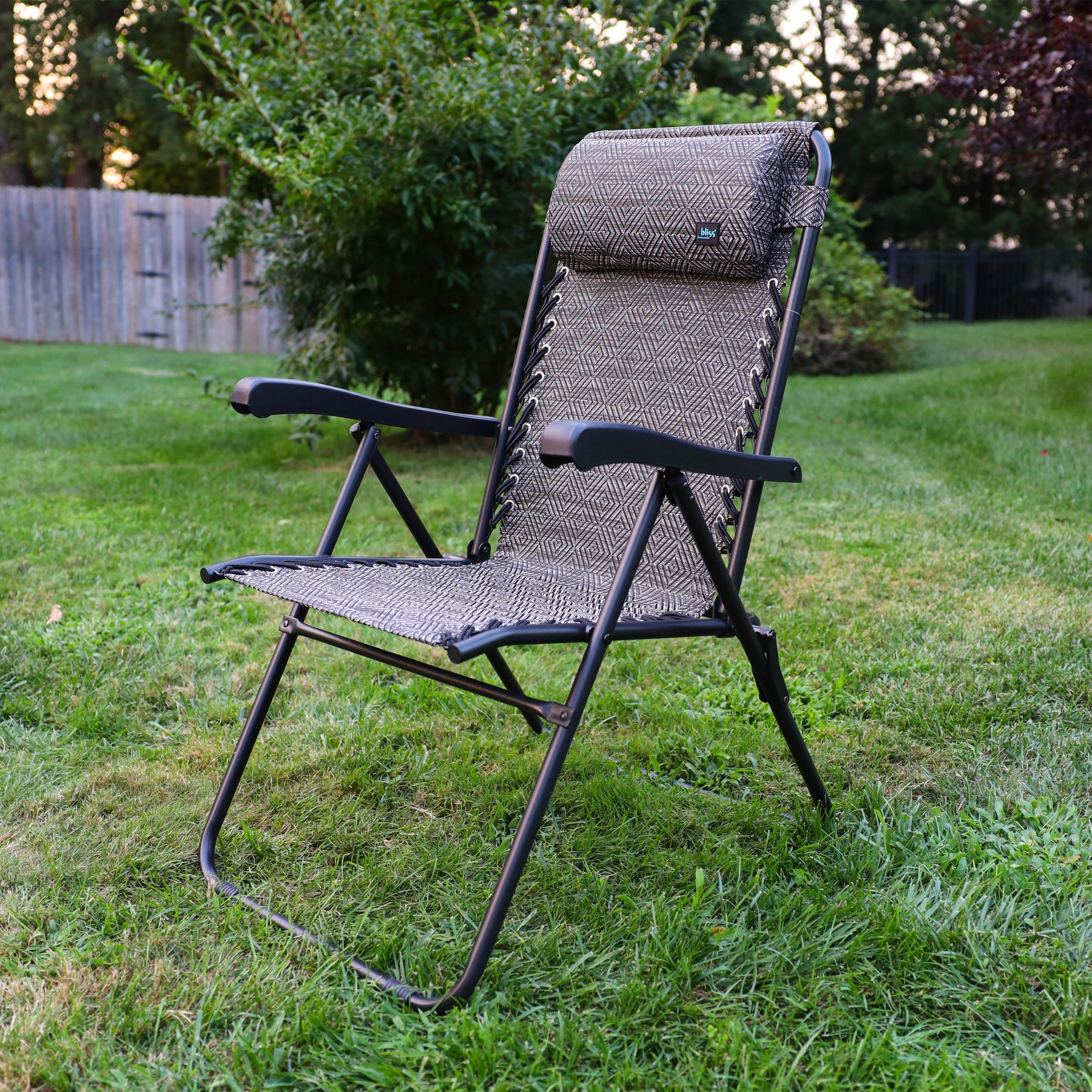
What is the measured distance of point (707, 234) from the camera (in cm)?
217

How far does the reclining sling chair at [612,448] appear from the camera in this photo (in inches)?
60.8

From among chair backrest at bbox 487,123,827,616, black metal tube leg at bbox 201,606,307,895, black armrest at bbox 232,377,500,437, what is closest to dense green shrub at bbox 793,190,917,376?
chair backrest at bbox 487,123,827,616

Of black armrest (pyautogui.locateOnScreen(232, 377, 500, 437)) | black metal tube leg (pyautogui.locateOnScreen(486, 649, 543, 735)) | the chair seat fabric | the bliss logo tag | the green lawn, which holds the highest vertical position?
the bliss logo tag

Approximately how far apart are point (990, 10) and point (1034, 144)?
642 inches

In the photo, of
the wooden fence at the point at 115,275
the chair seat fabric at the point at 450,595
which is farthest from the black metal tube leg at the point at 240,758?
the wooden fence at the point at 115,275

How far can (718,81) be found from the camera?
19484 millimetres

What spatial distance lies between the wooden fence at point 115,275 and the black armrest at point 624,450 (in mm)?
11051

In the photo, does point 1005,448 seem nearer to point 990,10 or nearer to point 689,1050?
point 689,1050

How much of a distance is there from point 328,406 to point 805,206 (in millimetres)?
1012

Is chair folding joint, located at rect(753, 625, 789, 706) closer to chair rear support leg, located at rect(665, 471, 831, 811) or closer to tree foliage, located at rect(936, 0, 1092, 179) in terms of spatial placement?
chair rear support leg, located at rect(665, 471, 831, 811)

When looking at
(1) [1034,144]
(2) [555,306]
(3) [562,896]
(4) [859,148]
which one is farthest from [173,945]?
(4) [859,148]

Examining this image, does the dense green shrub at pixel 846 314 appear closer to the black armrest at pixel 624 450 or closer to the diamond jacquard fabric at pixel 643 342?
the diamond jacquard fabric at pixel 643 342

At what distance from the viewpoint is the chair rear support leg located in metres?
1.58

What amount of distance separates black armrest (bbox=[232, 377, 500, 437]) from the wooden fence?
10363mm
